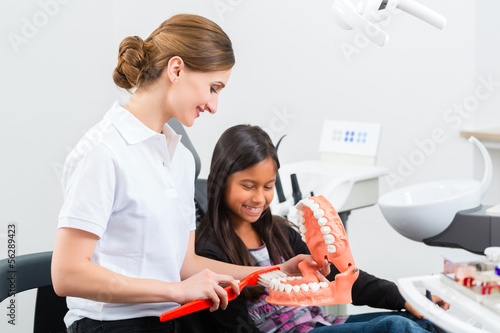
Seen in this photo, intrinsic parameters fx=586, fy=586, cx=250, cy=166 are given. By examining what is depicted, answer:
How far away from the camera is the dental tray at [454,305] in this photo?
32.6 inches

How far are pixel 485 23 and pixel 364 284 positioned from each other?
1.54 metres

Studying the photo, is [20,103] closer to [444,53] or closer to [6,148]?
[6,148]

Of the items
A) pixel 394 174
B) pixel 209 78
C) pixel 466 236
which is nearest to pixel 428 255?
pixel 394 174

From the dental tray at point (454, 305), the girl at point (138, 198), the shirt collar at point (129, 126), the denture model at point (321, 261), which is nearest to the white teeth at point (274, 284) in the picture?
the denture model at point (321, 261)

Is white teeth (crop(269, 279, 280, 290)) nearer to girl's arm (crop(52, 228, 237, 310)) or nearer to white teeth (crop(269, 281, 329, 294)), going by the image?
white teeth (crop(269, 281, 329, 294))

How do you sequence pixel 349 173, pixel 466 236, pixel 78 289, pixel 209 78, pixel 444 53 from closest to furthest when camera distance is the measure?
pixel 78 289 → pixel 209 78 → pixel 466 236 → pixel 349 173 → pixel 444 53

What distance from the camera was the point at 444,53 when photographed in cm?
260

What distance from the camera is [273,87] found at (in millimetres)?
3105

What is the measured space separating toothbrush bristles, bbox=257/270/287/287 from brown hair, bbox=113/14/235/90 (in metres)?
0.43

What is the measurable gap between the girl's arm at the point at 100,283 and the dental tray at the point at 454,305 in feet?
1.11

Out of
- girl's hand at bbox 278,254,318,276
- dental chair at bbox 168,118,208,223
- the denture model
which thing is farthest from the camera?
dental chair at bbox 168,118,208,223

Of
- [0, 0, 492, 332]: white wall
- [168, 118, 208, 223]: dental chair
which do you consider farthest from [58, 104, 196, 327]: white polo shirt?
[0, 0, 492, 332]: white wall

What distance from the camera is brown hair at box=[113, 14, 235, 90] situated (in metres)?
1.14

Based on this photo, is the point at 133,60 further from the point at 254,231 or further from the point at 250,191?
the point at 254,231
